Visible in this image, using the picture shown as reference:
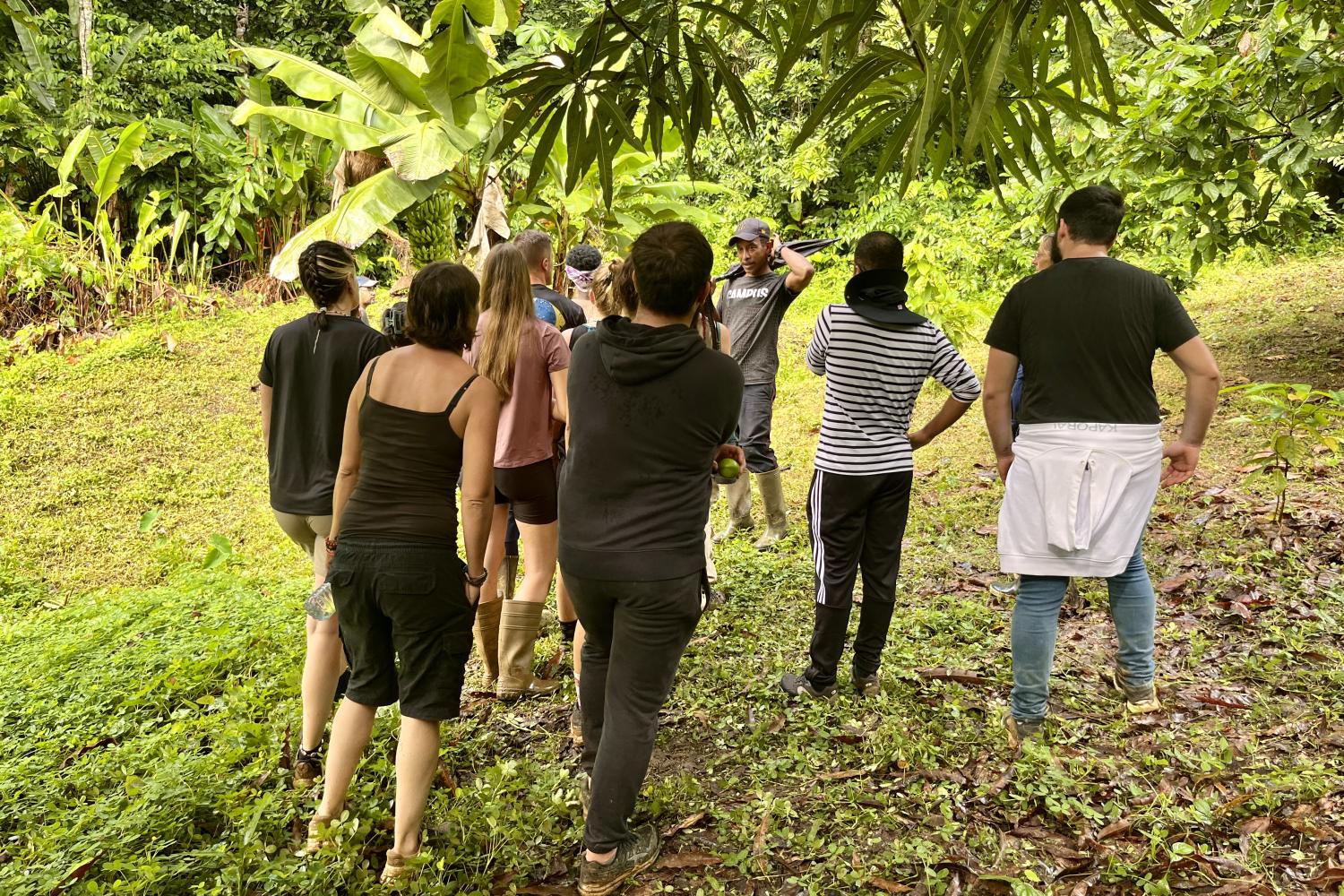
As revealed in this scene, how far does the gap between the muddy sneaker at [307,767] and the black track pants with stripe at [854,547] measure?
191cm

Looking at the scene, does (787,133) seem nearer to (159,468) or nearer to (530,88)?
(159,468)

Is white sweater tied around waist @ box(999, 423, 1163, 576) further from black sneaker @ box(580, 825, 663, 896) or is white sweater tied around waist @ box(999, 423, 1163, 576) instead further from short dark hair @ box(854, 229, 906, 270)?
black sneaker @ box(580, 825, 663, 896)

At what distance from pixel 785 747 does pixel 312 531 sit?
6.43 ft

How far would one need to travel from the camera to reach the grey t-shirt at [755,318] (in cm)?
532

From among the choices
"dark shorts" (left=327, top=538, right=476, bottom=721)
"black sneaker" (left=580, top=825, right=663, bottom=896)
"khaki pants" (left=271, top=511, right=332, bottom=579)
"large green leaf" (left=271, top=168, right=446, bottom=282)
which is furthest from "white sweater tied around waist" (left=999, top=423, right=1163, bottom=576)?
"large green leaf" (left=271, top=168, right=446, bottom=282)

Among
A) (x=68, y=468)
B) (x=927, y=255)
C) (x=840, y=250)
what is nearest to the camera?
(x=68, y=468)

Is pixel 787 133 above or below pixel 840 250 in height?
above

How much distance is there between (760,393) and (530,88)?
3.56 m

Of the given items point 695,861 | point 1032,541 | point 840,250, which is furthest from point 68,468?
point 840,250

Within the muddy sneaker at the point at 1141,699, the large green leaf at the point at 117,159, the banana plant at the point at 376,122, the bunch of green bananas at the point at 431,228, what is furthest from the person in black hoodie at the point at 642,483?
the large green leaf at the point at 117,159

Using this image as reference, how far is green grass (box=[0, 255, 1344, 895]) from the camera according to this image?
2654mm

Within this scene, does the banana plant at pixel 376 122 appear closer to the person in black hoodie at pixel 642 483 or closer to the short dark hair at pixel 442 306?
the short dark hair at pixel 442 306

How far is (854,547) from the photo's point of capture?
348 centimetres

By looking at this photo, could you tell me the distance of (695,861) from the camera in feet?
9.17
